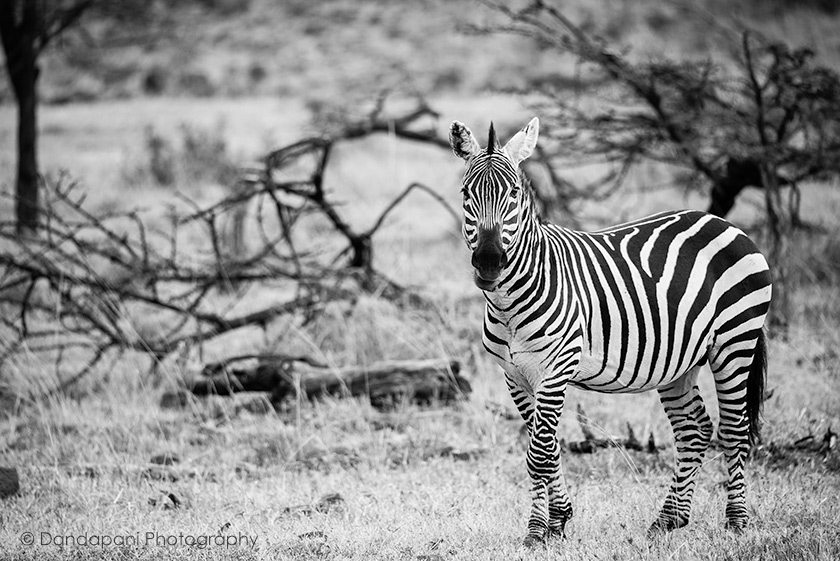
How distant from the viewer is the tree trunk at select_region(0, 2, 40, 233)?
11.6 metres

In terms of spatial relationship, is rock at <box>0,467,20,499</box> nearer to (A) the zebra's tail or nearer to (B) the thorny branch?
(B) the thorny branch

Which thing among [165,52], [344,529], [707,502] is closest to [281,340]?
[344,529]

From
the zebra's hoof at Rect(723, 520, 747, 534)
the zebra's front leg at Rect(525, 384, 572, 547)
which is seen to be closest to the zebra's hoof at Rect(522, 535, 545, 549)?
the zebra's front leg at Rect(525, 384, 572, 547)

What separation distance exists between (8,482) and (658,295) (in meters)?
4.25

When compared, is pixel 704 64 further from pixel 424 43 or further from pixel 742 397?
pixel 424 43

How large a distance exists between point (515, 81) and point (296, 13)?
19186 mm

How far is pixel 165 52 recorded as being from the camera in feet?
119

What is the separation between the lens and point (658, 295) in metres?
4.76

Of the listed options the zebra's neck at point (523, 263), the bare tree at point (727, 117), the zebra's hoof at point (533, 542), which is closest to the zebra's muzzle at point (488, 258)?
the zebra's neck at point (523, 263)

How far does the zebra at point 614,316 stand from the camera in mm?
4391

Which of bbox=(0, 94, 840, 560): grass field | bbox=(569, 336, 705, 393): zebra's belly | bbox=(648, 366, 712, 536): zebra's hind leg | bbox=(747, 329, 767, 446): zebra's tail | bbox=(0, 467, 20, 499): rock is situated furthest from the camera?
bbox=(0, 467, 20, 499): rock

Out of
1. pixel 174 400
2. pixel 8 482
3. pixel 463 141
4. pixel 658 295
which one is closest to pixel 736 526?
pixel 658 295

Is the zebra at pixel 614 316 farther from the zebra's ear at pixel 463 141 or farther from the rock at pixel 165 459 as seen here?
the rock at pixel 165 459

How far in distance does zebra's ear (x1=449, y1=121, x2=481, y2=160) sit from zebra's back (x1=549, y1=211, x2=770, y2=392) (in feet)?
2.23
